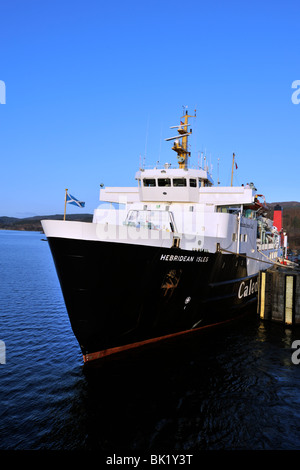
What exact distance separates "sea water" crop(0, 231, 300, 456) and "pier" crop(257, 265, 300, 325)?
403 centimetres

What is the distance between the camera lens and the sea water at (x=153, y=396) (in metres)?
7.77

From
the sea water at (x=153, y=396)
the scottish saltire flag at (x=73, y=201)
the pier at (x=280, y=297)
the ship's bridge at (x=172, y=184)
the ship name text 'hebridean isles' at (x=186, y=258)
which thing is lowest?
the sea water at (x=153, y=396)

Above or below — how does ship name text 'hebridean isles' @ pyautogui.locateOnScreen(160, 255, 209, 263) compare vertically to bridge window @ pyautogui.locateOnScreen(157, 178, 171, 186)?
below

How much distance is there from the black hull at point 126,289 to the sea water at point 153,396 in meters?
→ 1.06

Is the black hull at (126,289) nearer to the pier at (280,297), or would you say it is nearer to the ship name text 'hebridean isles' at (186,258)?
the ship name text 'hebridean isles' at (186,258)

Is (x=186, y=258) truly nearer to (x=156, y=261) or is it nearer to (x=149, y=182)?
(x=156, y=261)

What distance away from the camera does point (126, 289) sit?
10906 mm

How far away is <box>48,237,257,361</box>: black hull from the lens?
33.7 feet

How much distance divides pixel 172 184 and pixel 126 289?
879cm

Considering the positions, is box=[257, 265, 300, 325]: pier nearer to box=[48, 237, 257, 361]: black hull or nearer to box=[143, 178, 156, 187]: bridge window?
box=[48, 237, 257, 361]: black hull

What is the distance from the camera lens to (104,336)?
36.8ft

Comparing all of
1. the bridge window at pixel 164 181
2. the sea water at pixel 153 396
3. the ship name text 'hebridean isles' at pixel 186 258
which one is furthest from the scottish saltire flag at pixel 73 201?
the bridge window at pixel 164 181

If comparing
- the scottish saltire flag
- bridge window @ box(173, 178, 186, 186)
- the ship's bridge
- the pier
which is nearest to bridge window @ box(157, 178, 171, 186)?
the ship's bridge
